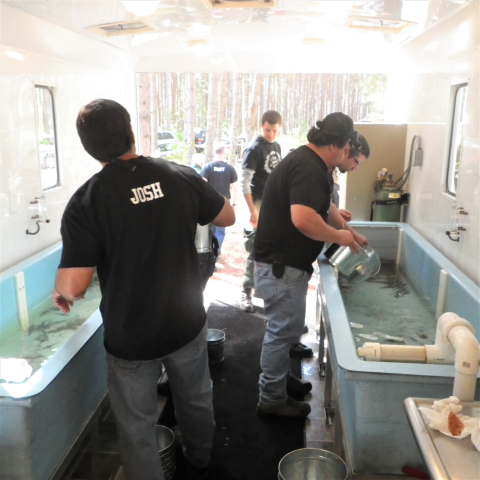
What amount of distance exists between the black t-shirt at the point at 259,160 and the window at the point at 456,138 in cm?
136

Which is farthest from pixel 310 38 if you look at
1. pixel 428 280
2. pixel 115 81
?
pixel 428 280

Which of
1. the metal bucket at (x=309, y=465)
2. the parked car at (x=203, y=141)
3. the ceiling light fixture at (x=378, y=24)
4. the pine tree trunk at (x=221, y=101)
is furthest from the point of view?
the parked car at (x=203, y=141)

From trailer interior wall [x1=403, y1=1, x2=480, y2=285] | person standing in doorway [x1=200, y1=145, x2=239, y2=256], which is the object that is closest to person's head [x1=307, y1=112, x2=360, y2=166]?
trailer interior wall [x1=403, y1=1, x2=480, y2=285]

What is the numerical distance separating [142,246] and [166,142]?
936 cm

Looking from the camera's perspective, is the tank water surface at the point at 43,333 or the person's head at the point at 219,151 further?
the person's head at the point at 219,151

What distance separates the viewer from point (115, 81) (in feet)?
15.9

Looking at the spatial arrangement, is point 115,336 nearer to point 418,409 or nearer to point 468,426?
point 418,409

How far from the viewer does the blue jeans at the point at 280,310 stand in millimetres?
2488

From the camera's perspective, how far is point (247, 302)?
4.43 metres

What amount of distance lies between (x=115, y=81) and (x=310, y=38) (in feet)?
6.25

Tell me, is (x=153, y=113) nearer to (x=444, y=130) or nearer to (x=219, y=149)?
(x=219, y=149)

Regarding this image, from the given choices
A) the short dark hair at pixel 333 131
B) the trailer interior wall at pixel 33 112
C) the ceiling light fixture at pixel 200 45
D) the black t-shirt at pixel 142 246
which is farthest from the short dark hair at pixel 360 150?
the ceiling light fixture at pixel 200 45

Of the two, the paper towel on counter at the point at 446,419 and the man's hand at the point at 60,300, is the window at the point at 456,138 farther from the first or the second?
the man's hand at the point at 60,300

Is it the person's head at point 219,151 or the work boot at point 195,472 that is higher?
the person's head at point 219,151
